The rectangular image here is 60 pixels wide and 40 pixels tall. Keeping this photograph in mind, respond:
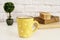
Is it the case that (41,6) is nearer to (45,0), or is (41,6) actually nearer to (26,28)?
(45,0)

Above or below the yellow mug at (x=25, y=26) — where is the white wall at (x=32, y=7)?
above

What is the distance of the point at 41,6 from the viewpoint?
1.24 metres

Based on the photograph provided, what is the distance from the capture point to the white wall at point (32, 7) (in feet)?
3.89

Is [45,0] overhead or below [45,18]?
overhead

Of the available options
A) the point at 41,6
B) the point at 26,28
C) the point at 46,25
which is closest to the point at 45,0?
the point at 41,6

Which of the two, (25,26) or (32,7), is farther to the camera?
(32,7)

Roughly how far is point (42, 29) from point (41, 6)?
32 centimetres

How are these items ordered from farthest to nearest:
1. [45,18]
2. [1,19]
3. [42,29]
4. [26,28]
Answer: [1,19] < [45,18] < [42,29] < [26,28]

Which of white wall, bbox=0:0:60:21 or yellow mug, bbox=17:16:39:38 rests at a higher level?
white wall, bbox=0:0:60:21

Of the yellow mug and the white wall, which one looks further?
the white wall

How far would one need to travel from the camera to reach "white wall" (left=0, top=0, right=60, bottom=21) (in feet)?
3.89

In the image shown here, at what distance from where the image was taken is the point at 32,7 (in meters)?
1.22

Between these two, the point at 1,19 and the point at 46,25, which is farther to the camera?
the point at 1,19

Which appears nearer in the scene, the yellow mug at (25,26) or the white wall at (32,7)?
the yellow mug at (25,26)
